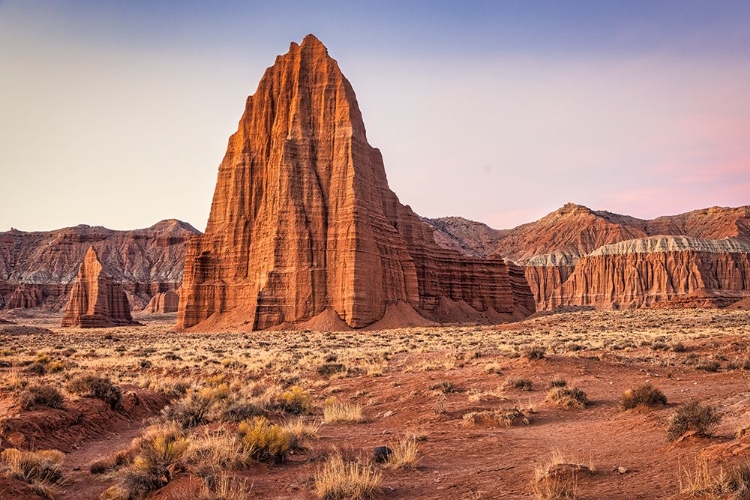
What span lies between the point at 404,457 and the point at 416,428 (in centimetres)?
320

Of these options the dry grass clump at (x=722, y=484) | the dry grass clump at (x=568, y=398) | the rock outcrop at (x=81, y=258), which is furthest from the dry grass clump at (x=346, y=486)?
the rock outcrop at (x=81, y=258)

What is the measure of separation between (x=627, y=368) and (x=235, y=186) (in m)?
59.0

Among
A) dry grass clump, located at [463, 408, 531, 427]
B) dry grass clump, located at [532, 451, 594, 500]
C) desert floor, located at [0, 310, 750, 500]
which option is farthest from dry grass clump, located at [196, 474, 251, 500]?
dry grass clump, located at [463, 408, 531, 427]

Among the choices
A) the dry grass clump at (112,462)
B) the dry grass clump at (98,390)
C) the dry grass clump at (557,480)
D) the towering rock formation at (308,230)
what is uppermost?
the towering rock formation at (308,230)

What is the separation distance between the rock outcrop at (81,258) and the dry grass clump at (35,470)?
155 m

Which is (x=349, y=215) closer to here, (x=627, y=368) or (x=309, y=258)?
(x=309, y=258)

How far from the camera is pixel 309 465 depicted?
923 centimetres

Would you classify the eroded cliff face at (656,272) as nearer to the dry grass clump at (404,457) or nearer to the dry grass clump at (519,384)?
the dry grass clump at (519,384)

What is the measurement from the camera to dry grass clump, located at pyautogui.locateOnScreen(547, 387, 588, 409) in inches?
532

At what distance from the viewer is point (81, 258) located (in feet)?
588

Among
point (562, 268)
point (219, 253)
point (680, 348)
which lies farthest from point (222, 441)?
point (562, 268)

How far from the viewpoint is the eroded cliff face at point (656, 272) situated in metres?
143

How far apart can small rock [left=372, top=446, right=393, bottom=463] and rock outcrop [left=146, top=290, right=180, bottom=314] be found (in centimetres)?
13183

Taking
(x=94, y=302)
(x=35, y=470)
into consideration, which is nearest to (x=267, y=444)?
(x=35, y=470)
